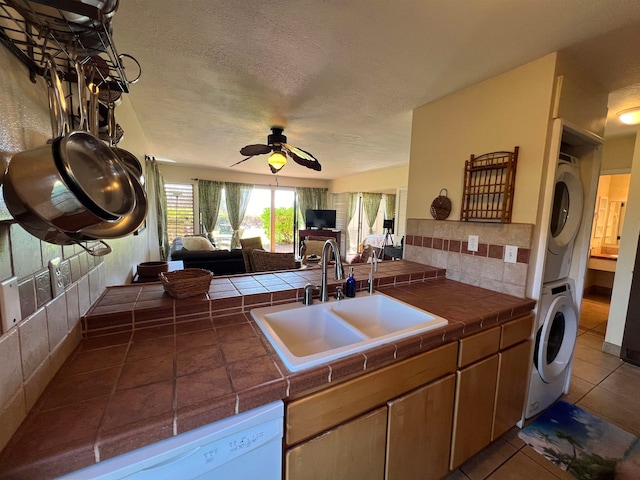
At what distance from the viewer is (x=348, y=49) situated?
54.8 inches

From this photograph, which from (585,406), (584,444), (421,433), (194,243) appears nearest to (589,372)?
(585,406)

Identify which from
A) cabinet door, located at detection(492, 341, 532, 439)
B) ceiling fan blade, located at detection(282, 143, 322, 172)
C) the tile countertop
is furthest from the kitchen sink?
ceiling fan blade, located at detection(282, 143, 322, 172)

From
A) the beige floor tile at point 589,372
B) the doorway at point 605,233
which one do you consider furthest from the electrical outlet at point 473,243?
the doorway at point 605,233

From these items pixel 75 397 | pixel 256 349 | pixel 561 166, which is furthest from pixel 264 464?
pixel 561 166

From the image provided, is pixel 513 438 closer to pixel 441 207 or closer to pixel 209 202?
pixel 441 207

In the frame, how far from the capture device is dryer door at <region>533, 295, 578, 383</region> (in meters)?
1.62

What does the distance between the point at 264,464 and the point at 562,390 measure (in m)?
2.32

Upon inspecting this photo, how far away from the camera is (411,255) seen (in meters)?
2.24

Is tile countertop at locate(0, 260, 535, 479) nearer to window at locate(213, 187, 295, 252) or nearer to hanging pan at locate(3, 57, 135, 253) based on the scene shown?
hanging pan at locate(3, 57, 135, 253)

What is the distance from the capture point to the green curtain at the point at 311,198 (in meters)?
7.25

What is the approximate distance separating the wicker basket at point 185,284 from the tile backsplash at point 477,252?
165 cm

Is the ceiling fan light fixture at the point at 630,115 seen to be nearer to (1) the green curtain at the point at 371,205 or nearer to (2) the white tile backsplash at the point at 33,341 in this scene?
(2) the white tile backsplash at the point at 33,341

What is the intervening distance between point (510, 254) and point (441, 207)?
0.55m

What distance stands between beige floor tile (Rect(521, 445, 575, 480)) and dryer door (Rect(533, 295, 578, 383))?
42 centimetres
